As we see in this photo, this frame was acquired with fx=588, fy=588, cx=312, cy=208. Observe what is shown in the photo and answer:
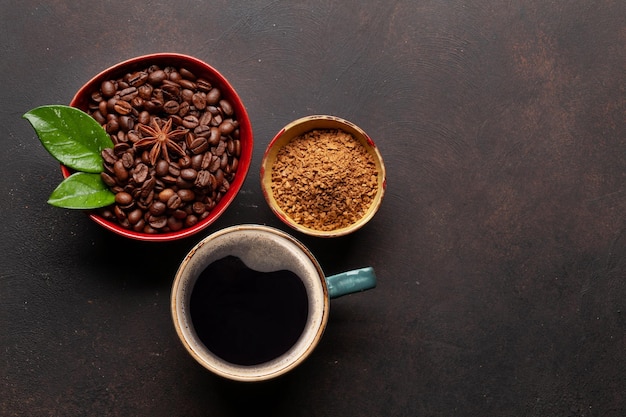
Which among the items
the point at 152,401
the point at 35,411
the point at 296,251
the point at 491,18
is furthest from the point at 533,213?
the point at 35,411

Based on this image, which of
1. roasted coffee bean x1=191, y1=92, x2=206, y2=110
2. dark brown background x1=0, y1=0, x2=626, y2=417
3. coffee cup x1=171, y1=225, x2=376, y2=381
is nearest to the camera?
coffee cup x1=171, y1=225, x2=376, y2=381

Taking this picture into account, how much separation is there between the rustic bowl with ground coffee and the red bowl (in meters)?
0.05

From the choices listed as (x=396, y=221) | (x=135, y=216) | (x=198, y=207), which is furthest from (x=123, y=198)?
(x=396, y=221)

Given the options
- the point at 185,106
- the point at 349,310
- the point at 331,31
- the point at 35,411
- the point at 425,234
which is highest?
the point at 331,31

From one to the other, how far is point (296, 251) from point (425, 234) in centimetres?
38

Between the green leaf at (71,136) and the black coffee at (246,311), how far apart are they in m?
0.32

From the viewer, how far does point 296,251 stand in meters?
1.09

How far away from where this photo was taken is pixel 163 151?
115 cm

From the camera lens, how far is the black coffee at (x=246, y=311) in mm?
1079

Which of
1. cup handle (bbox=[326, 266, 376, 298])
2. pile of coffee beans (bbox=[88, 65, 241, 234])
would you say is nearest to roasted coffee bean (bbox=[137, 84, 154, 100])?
pile of coffee beans (bbox=[88, 65, 241, 234])

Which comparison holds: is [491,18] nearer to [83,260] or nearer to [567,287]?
[567,287]

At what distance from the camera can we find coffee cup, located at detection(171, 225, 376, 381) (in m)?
1.08

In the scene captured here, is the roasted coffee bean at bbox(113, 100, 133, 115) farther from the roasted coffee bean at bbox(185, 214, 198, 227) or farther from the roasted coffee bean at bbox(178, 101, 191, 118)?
the roasted coffee bean at bbox(185, 214, 198, 227)

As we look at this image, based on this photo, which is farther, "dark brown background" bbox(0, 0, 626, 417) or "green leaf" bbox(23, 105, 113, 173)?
"dark brown background" bbox(0, 0, 626, 417)
